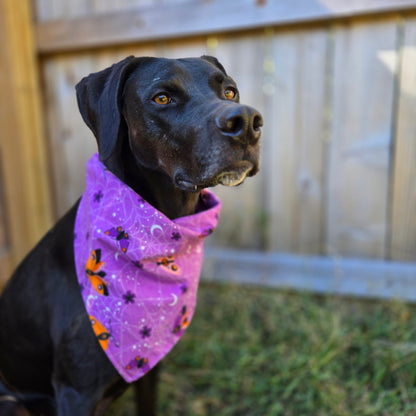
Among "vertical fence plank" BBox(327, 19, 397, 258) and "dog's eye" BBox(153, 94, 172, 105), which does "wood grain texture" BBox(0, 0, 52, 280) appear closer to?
"dog's eye" BBox(153, 94, 172, 105)

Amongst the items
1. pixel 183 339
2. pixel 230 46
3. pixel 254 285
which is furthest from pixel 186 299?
pixel 230 46

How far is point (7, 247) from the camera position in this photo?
10.4 feet

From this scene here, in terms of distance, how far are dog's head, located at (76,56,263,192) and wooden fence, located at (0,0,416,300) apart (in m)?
1.14

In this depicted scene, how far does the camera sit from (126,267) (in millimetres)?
1665

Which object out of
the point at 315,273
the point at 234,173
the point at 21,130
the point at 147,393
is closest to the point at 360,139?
the point at 315,273

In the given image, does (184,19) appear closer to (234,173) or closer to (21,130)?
(21,130)

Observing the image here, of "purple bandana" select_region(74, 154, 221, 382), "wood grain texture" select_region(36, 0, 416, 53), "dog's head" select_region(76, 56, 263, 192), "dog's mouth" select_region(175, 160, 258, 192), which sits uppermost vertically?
"wood grain texture" select_region(36, 0, 416, 53)

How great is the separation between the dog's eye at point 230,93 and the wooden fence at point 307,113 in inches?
42.8

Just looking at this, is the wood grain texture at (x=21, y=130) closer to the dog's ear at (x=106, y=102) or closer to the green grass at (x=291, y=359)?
the green grass at (x=291, y=359)

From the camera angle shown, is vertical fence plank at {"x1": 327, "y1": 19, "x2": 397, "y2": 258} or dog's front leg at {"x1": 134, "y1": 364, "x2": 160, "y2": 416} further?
vertical fence plank at {"x1": 327, "y1": 19, "x2": 397, "y2": 258}

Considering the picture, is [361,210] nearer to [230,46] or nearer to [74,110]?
[230,46]

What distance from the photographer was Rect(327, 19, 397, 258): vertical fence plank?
8.48ft

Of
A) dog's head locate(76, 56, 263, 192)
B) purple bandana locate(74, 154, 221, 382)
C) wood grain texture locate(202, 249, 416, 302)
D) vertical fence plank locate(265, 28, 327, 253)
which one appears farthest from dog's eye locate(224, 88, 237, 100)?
wood grain texture locate(202, 249, 416, 302)

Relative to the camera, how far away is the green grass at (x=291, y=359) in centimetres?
227
